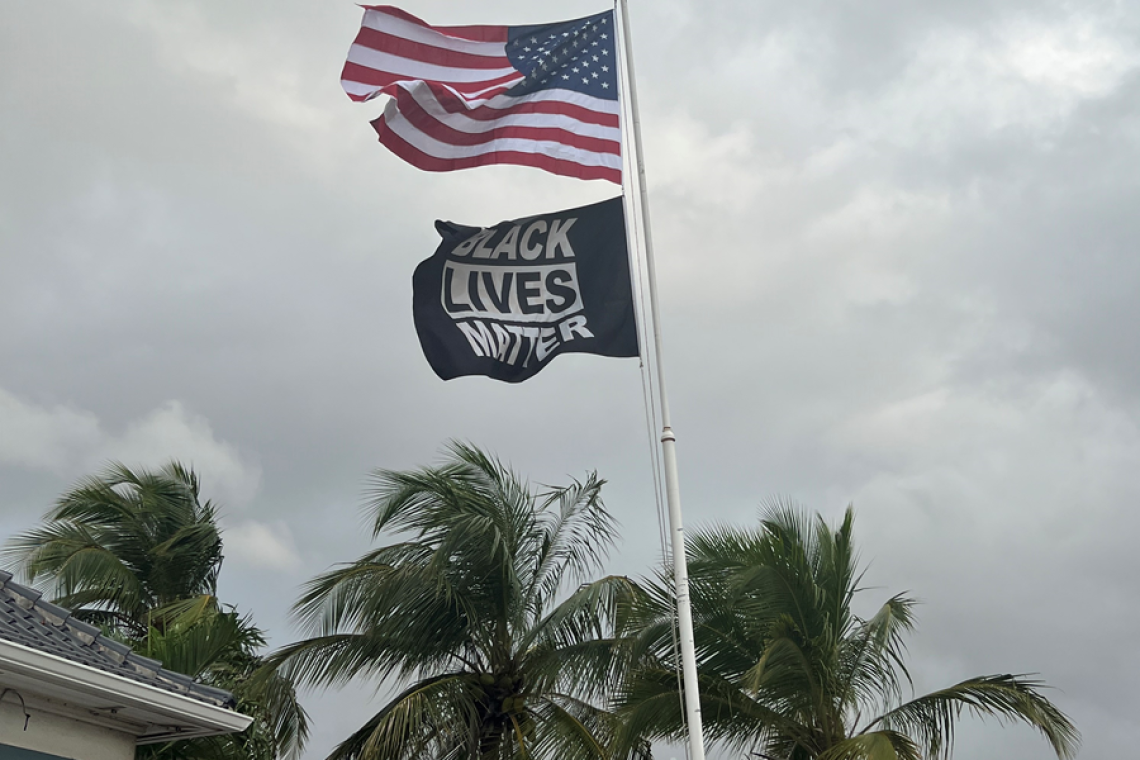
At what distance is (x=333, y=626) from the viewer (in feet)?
54.9

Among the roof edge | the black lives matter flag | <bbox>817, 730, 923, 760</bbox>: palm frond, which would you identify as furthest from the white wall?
<bbox>817, 730, 923, 760</bbox>: palm frond

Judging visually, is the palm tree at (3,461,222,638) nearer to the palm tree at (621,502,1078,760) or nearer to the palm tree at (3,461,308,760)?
the palm tree at (3,461,308,760)

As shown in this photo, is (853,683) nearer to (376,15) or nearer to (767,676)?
(767,676)

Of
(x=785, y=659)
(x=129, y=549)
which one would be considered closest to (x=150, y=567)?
(x=129, y=549)

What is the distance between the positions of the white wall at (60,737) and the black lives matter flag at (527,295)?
4.04 meters

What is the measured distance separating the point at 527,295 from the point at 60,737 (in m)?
5.18

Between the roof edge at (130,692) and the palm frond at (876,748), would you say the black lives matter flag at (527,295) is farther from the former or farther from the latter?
the palm frond at (876,748)

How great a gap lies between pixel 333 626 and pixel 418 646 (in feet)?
4.19

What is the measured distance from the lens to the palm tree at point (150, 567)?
1582 cm

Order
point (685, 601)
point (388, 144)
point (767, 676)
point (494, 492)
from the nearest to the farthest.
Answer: point (685, 601), point (388, 144), point (767, 676), point (494, 492)

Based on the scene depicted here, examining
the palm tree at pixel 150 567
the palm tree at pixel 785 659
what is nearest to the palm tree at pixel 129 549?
the palm tree at pixel 150 567

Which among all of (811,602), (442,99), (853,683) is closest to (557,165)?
(442,99)

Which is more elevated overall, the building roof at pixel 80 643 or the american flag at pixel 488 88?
the american flag at pixel 488 88

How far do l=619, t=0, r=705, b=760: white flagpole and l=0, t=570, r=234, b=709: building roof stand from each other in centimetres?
392
